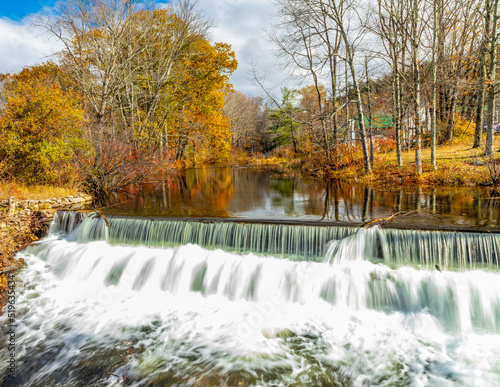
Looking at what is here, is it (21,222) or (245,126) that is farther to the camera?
(245,126)

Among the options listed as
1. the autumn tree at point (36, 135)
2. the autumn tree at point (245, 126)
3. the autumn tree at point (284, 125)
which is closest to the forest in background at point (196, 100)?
the autumn tree at point (36, 135)

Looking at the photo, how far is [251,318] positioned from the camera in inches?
215

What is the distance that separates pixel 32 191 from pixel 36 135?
6.76ft

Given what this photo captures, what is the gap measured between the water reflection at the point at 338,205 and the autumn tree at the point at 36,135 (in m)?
3.15

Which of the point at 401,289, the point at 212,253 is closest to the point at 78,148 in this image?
the point at 212,253

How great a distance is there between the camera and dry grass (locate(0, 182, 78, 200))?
912cm

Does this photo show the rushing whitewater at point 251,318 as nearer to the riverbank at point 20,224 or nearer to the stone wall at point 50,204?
the riverbank at point 20,224

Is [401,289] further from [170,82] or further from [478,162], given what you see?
[170,82]

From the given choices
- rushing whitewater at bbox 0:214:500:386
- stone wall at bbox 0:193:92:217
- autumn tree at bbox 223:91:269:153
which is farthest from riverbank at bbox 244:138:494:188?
autumn tree at bbox 223:91:269:153

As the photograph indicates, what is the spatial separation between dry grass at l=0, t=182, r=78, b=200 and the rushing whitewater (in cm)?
259

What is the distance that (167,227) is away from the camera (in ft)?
25.5

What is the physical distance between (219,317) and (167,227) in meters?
3.13

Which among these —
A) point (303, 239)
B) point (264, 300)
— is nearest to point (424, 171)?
point (303, 239)

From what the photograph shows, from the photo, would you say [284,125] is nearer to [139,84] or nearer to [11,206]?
[139,84]
